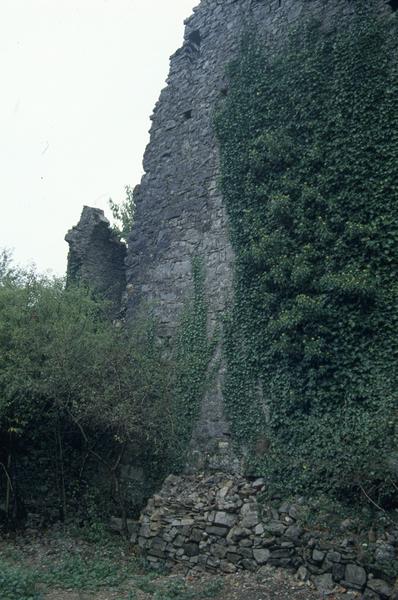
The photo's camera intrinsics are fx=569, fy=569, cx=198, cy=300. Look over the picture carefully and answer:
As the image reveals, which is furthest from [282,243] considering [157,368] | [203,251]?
[157,368]

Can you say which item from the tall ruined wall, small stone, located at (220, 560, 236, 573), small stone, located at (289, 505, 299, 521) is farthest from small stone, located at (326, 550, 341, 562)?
the tall ruined wall

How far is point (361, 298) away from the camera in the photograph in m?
7.60

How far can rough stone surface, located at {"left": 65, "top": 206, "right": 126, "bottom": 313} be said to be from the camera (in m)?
12.2

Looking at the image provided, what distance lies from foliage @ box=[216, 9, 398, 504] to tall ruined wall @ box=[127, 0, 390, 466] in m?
0.49

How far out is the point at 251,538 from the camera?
719cm

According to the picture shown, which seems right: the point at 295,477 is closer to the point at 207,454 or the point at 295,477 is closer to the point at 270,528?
the point at 270,528

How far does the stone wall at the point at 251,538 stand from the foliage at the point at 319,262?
0.47 m

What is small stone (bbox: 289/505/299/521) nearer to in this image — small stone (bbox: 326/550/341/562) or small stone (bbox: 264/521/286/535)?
small stone (bbox: 264/521/286/535)

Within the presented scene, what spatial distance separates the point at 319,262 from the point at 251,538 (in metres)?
3.83

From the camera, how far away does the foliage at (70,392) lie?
8594 millimetres

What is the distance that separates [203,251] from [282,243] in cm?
200

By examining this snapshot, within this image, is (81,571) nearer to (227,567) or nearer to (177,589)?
(177,589)

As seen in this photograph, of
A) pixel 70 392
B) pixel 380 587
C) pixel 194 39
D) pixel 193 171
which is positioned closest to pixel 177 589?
pixel 380 587

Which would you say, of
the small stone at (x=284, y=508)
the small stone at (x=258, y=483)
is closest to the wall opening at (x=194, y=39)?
the small stone at (x=258, y=483)
